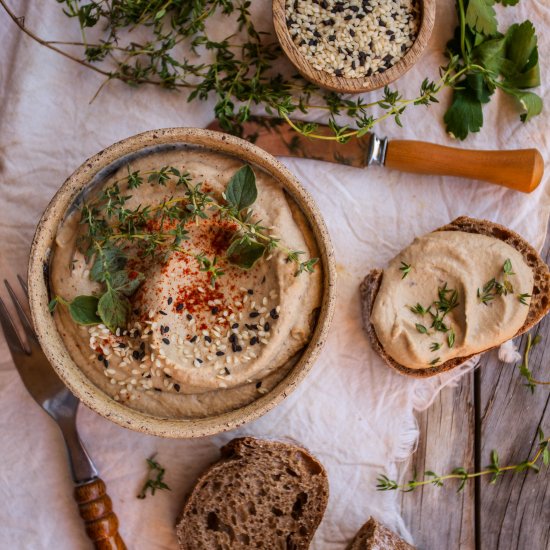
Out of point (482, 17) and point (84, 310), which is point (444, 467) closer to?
point (84, 310)

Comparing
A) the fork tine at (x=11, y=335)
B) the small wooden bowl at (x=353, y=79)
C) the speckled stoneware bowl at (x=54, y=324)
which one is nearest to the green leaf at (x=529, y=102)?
the small wooden bowl at (x=353, y=79)

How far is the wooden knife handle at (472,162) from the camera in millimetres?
2904

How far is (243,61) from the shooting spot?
2.96 meters

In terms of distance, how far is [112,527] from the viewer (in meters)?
2.88

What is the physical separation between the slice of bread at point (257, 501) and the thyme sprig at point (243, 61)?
52.6 inches

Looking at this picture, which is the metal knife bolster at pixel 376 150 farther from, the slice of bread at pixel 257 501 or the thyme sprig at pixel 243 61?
the slice of bread at pixel 257 501

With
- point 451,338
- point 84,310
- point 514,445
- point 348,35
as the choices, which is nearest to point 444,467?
point 514,445

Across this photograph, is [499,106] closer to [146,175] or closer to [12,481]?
[146,175]

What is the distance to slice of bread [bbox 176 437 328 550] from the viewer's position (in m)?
2.84

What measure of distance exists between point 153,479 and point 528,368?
67.3 inches

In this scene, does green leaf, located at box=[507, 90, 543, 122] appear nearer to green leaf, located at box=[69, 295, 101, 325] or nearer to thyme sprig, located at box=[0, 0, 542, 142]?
thyme sprig, located at box=[0, 0, 542, 142]

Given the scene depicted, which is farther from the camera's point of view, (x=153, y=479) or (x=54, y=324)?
(x=153, y=479)

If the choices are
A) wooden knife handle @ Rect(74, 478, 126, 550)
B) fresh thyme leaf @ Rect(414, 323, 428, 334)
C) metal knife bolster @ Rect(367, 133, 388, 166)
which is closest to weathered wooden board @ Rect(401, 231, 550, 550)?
fresh thyme leaf @ Rect(414, 323, 428, 334)

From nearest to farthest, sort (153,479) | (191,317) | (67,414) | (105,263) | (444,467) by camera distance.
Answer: (105,263) → (191,317) → (67,414) → (153,479) → (444,467)
